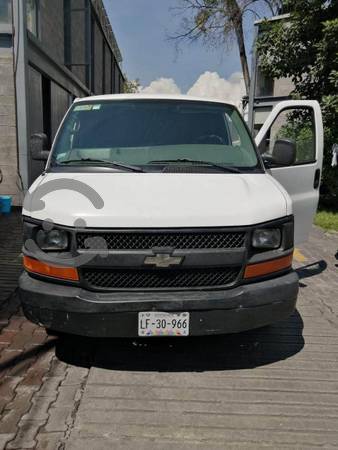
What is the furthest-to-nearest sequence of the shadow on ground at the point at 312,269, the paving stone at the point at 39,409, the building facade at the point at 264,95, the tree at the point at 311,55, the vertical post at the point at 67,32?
the building facade at the point at 264,95 → the vertical post at the point at 67,32 → the tree at the point at 311,55 → the shadow on ground at the point at 312,269 → the paving stone at the point at 39,409

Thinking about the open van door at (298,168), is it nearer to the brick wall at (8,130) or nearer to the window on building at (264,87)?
the brick wall at (8,130)

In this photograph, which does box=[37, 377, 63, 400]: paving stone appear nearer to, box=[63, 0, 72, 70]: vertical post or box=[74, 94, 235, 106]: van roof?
box=[74, 94, 235, 106]: van roof

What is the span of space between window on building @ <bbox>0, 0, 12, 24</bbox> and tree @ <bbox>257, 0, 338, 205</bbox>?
19.5ft

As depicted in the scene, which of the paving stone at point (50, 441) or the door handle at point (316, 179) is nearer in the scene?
the paving stone at point (50, 441)

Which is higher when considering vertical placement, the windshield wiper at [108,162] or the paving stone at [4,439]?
the windshield wiper at [108,162]

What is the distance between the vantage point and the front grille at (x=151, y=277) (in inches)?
122

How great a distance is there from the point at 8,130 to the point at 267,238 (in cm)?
Answer: 791

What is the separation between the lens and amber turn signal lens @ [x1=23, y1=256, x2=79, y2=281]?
122 inches

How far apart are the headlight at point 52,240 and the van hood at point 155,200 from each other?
0.29ft

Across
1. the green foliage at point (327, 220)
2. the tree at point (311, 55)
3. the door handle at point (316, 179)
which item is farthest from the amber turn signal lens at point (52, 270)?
the tree at point (311, 55)

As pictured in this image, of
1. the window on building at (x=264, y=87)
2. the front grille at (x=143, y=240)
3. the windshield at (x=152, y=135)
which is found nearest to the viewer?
the front grille at (x=143, y=240)

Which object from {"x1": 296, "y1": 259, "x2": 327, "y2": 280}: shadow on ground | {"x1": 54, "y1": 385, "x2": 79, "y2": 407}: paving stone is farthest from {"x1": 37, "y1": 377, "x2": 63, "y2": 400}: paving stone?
{"x1": 296, "y1": 259, "x2": 327, "y2": 280}: shadow on ground

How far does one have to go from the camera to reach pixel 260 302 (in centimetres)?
317

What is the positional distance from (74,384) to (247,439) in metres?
1.31
